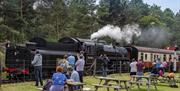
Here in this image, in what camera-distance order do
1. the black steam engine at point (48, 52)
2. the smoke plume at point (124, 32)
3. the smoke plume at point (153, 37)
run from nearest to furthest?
the black steam engine at point (48, 52) → the smoke plume at point (124, 32) → the smoke plume at point (153, 37)

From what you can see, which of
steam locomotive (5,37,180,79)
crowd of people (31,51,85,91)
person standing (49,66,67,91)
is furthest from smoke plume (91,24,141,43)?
person standing (49,66,67,91)

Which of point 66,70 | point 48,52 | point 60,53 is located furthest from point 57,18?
point 66,70

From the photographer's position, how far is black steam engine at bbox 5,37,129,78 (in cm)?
2328

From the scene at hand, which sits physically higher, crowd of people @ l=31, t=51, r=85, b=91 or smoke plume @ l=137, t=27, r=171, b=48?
smoke plume @ l=137, t=27, r=171, b=48

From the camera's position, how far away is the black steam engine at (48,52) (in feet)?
76.4

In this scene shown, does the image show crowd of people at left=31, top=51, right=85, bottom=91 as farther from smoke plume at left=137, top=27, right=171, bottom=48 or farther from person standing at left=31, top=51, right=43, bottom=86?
smoke plume at left=137, top=27, right=171, bottom=48

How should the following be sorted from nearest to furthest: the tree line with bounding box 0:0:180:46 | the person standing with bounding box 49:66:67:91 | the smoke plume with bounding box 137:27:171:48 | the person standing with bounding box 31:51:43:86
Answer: the person standing with bounding box 49:66:67:91
the person standing with bounding box 31:51:43:86
the tree line with bounding box 0:0:180:46
the smoke plume with bounding box 137:27:171:48

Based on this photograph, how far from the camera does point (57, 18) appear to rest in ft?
183

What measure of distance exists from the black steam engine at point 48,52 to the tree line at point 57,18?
18.7 feet

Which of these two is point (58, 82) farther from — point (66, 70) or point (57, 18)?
point (57, 18)

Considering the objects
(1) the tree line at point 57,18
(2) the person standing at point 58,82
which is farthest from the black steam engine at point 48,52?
(2) the person standing at point 58,82

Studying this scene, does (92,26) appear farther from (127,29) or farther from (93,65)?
(93,65)

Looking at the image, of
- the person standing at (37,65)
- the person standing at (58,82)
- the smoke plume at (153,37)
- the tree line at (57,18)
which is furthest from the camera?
the smoke plume at (153,37)

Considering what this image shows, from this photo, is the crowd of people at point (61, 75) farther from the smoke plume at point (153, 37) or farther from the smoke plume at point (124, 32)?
the smoke plume at point (153, 37)
